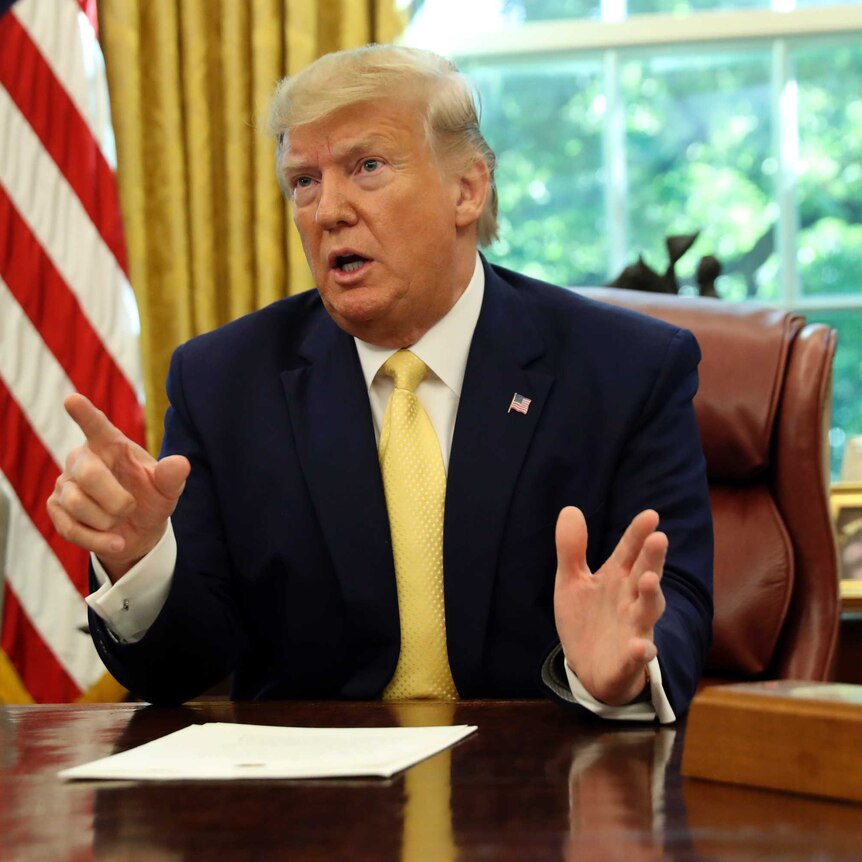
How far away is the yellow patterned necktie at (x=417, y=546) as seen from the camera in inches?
67.1

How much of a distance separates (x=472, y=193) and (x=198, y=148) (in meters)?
1.57

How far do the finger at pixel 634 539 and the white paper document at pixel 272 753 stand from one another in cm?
22

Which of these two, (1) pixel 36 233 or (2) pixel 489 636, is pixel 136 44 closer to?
(1) pixel 36 233

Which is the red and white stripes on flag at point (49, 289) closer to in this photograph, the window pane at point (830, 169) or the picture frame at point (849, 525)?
the picture frame at point (849, 525)

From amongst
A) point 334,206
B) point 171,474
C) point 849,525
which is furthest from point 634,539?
point 849,525

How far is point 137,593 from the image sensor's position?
1.52m

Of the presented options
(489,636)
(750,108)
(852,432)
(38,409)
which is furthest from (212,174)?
(489,636)

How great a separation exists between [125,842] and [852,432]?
298 cm

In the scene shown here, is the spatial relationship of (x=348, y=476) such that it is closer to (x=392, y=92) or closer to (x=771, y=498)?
(x=392, y=92)

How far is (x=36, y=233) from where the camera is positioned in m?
3.15

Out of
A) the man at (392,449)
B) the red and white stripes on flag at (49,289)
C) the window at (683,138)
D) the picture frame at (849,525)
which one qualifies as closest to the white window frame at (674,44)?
the window at (683,138)

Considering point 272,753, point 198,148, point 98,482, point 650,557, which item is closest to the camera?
point 272,753

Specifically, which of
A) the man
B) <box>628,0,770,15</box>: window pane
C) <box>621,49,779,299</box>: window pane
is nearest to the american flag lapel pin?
the man

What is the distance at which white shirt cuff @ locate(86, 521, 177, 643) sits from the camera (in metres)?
1.49
